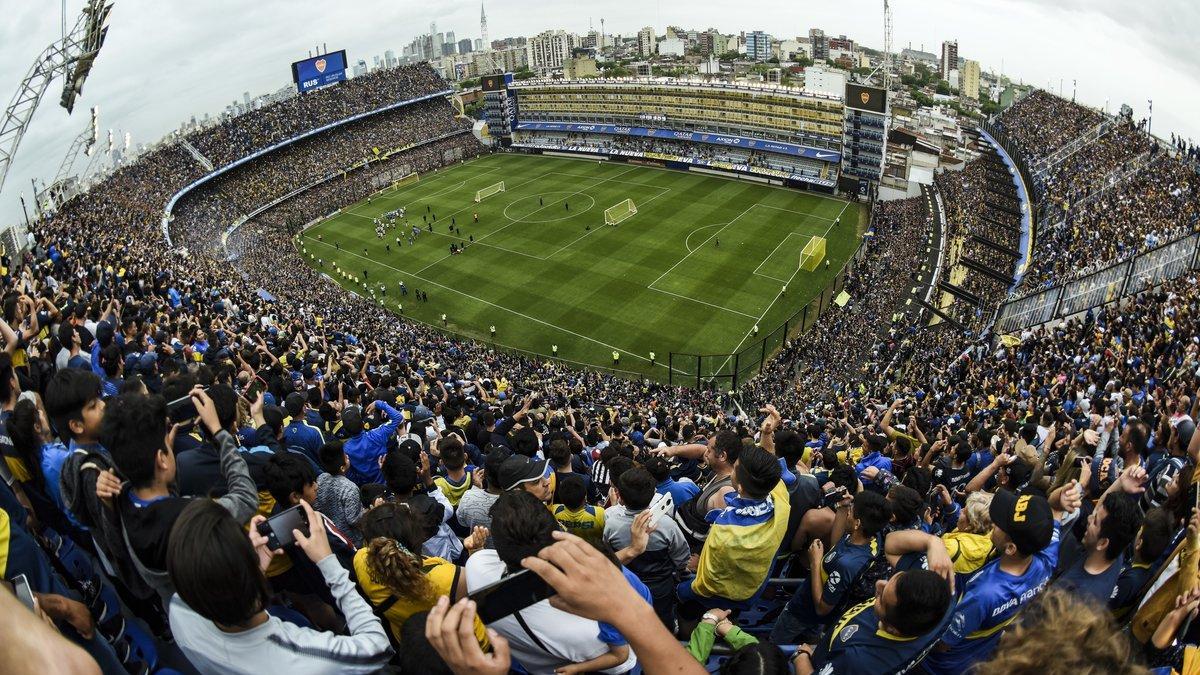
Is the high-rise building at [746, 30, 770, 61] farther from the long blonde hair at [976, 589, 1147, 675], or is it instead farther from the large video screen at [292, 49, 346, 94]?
the long blonde hair at [976, 589, 1147, 675]

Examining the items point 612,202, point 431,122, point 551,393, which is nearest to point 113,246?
point 551,393

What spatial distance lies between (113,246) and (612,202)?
38.2m

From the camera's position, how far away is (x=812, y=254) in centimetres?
4550

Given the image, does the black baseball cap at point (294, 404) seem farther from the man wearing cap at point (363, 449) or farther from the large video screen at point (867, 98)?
the large video screen at point (867, 98)

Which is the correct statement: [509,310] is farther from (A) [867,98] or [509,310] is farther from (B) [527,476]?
(B) [527,476]

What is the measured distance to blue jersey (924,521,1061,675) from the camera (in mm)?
4645

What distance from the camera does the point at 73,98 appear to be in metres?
28.8

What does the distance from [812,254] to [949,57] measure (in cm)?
15454

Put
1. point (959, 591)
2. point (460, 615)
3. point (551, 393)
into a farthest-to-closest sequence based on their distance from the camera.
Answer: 1. point (551, 393)
2. point (959, 591)
3. point (460, 615)

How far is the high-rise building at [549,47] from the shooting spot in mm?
186375

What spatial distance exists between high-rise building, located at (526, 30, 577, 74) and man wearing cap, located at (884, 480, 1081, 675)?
19333 centimetres

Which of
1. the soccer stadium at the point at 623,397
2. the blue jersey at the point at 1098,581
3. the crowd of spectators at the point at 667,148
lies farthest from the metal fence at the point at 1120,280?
the crowd of spectators at the point at 667,148

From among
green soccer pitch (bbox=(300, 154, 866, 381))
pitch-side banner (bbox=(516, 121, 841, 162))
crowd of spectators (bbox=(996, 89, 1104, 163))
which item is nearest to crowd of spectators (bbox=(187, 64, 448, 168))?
green soccer pitch (bbox=(300, 154, 866, 381))

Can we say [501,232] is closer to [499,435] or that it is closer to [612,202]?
[612,202]
